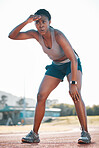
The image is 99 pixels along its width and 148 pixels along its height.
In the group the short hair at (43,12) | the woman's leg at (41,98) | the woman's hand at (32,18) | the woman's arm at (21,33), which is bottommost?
the woman's leg at (41,98)

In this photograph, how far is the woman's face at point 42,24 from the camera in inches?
146

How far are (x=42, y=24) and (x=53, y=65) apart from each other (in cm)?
81

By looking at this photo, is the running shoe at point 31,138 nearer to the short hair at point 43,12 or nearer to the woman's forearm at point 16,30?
the woman's forearm at point 16,30

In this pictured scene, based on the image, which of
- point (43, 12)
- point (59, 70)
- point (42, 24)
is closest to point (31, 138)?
point (59, 70)

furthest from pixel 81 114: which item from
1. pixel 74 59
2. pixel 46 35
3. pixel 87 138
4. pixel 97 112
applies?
pixel 97 112

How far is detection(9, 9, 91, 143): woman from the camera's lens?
3691mm

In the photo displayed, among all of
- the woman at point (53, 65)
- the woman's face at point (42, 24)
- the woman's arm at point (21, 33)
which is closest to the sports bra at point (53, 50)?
the woman at point (53, 65)

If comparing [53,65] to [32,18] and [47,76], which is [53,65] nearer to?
[47,76]

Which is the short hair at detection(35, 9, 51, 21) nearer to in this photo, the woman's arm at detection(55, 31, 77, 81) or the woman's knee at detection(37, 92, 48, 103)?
the woman's arm at detection(55, 31, 77, 81)

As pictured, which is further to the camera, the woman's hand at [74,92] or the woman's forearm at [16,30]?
the woman's forearm at [16,30]

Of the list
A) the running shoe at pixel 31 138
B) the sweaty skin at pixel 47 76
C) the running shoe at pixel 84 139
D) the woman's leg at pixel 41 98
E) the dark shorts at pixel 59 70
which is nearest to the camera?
the running shoe at pixel 84 139

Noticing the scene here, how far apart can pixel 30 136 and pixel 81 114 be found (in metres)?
0.89

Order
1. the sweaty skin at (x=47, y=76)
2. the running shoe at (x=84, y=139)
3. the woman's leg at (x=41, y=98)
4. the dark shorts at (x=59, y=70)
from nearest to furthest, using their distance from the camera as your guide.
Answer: the running shoe at (x=84, y=139)
the sweaty skin at (x=47, y=76)
the woman's leg at (x=41, y=98)
the dark shorts at (x=59, y=70)

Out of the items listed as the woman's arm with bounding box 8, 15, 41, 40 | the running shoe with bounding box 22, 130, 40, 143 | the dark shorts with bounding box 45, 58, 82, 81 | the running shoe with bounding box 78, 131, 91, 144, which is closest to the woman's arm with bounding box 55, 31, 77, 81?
the dark shorts with bounding box 45, 58, 82, 81
